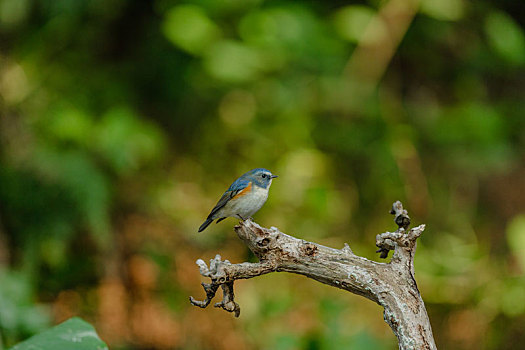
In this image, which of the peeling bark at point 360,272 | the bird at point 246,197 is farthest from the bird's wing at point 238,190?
the peeling bark at point 360,272

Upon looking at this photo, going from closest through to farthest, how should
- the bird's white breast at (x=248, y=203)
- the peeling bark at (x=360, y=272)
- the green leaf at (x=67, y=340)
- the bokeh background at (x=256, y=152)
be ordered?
the peeling bark at (x=360, y=272) → the green leaf at (x=67, y=340) → the bird's white breast at (x=248, y=203) → the bokeh background at (x=256, y=152)

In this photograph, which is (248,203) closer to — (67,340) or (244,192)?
(244,192)

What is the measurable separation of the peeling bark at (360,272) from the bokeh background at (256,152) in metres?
2.07

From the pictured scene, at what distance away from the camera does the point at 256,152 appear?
13.5 feet

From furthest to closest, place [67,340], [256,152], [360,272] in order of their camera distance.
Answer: [256,152] < [67,340] < [360,272]

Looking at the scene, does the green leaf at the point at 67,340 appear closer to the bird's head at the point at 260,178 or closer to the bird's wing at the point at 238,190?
the bird's wing at the point at 238,190

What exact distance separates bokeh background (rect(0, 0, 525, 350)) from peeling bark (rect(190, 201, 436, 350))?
81.7 inches

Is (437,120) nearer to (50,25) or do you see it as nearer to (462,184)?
(462,184)

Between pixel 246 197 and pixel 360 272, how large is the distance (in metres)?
0.59

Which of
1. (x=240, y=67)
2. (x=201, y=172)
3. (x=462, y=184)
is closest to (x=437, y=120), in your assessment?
(x=462, y=184)

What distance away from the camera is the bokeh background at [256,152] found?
3.66 meters

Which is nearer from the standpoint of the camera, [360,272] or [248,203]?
[360,272]

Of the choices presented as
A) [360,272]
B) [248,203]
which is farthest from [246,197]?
[360,272]

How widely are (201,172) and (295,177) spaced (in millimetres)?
744
